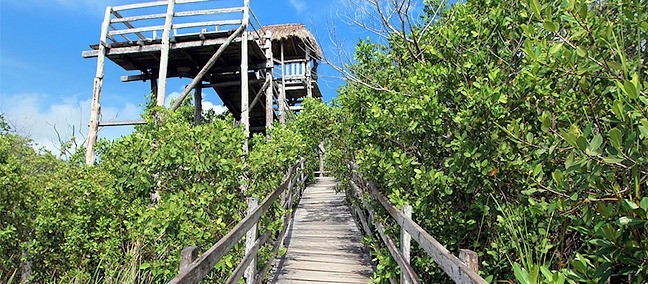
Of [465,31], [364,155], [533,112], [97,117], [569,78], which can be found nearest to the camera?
[569,78]

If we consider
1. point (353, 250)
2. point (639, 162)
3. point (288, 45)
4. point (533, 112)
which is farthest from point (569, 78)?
point (288, 45)

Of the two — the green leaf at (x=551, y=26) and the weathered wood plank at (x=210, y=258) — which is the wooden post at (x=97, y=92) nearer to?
the weathered wood plank at (x=210, y=258)

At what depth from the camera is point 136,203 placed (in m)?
4.25

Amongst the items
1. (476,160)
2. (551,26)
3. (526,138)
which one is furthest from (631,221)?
(476,160)

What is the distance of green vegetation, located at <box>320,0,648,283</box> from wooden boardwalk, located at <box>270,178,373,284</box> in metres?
1.04

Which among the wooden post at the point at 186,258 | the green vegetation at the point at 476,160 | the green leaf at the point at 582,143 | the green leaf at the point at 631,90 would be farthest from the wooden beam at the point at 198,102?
the green leaf at the point at 631,90

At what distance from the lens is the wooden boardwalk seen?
4.72 metres

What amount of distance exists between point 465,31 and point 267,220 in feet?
8.89

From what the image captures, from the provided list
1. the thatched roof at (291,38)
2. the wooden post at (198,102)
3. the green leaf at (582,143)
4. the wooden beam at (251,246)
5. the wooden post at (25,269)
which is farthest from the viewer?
the thatched roof at (291,38)

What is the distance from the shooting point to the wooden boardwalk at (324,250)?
15.5 ft

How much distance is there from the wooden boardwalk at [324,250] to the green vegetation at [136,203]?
2.17 feet

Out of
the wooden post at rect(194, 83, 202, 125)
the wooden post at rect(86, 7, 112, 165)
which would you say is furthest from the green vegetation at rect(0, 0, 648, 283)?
the wooden post at rect(194, 83, 202, 125)

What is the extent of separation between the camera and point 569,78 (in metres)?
1.94

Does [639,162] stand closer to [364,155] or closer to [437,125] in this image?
[437,125]
